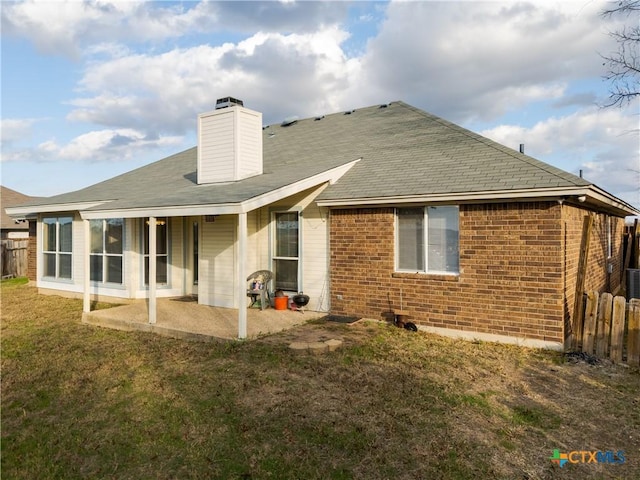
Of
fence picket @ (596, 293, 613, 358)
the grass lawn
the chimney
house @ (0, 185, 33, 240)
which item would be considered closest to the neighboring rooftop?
the chimney

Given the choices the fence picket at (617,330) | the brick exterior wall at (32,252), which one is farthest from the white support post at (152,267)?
the brick exterior wall at (32,252)

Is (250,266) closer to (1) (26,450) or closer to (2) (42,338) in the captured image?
(2) (42,338)

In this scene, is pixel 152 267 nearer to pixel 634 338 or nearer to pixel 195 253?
pixel 195 253

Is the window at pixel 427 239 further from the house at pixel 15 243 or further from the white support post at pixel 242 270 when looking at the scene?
the house at pixel 15 243

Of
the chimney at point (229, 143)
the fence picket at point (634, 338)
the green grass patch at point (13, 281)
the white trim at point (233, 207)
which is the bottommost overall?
the green grass patch at point (13, 281)

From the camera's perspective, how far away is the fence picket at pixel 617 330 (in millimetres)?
7301

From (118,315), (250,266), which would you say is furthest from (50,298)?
(250,266)

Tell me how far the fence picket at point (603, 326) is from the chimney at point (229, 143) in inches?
337

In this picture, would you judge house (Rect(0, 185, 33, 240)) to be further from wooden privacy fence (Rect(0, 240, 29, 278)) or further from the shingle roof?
the shingle roof

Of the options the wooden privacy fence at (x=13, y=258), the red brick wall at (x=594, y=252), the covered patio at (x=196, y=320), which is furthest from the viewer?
the wooden privacy fence at (x=13, y=258)

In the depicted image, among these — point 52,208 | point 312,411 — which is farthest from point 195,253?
point 312,411

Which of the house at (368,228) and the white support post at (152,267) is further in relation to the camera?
the white support post at (152,267)

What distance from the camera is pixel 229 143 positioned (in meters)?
11.6

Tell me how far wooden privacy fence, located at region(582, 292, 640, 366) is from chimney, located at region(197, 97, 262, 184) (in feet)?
27.8
